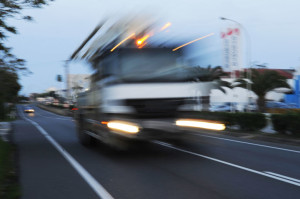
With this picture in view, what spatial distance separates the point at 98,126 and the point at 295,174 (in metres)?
5.01

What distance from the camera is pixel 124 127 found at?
24.2ft

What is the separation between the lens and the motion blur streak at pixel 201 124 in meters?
7.73

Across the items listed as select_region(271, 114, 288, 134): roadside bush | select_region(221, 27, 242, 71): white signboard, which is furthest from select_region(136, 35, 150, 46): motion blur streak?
select_region(221, 27, 242, 71): white signboard

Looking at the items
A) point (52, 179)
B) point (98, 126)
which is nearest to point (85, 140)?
point (98, 126)

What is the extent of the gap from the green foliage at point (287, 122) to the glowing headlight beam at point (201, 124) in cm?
575

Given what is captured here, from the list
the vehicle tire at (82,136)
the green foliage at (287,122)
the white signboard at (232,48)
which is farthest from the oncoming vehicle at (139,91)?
the white signboard at (232,48)

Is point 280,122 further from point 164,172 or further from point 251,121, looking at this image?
point 164,172

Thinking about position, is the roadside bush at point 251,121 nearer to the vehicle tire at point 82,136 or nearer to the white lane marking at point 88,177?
the vehicle tire at point 82,136

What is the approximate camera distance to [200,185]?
571 cm

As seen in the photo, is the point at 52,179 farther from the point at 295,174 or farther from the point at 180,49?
the point at 295,174

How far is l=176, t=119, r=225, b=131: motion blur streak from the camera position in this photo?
7.73 m

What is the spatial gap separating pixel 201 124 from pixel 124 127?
191 cm

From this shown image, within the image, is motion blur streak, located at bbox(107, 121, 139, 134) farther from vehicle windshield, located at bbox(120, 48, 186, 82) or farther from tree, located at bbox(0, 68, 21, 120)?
tree, located at bbox(0, 68, 21, 120)

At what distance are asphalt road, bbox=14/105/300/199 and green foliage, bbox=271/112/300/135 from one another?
7.13 ft
